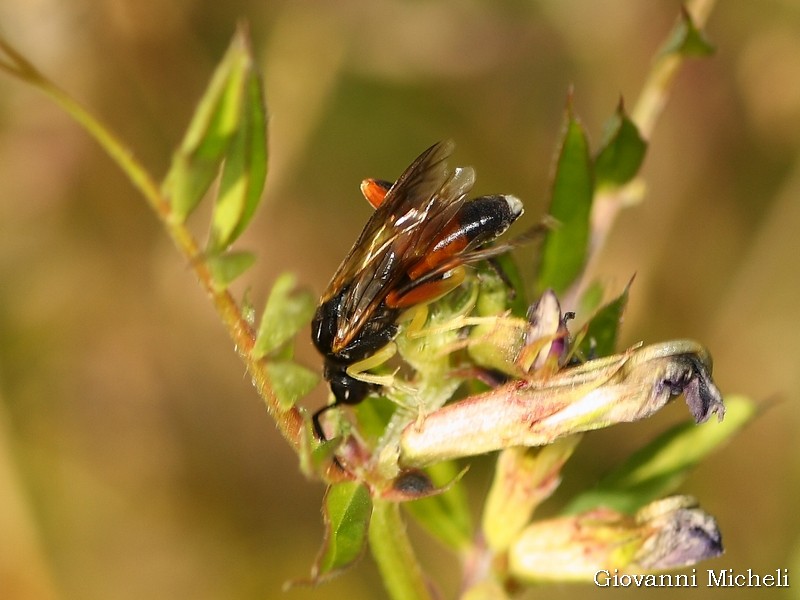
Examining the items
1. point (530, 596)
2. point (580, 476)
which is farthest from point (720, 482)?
point (530, 596)

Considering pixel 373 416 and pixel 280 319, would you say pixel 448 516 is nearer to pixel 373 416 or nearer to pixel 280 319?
pixel 373 416

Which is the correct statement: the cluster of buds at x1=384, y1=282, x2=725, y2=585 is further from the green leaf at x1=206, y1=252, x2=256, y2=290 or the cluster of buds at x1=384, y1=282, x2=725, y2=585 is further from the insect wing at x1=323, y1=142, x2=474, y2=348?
the green leaf at x1=206, y1=252, x2=256, y2=290

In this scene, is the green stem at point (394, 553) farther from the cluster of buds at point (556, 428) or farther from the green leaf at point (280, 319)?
the green leaf at point (280, 319)

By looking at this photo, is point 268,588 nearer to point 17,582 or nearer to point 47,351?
point 17,582

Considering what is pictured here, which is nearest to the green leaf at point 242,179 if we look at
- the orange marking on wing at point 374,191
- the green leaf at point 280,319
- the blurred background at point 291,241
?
the green leaf at point 280,319

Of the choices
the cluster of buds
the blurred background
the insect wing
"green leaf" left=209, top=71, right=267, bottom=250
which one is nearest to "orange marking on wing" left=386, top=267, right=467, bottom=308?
the insect wing

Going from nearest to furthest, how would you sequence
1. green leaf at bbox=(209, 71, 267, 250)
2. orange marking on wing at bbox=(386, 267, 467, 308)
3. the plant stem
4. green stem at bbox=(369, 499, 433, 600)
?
green leaf at bbox=(209, 71, 267, 250) → green stem at bbox=(369, 499, 433, 600) → orange marking on wing at bbox=(386, 267, 467, 308) → the plant stem
